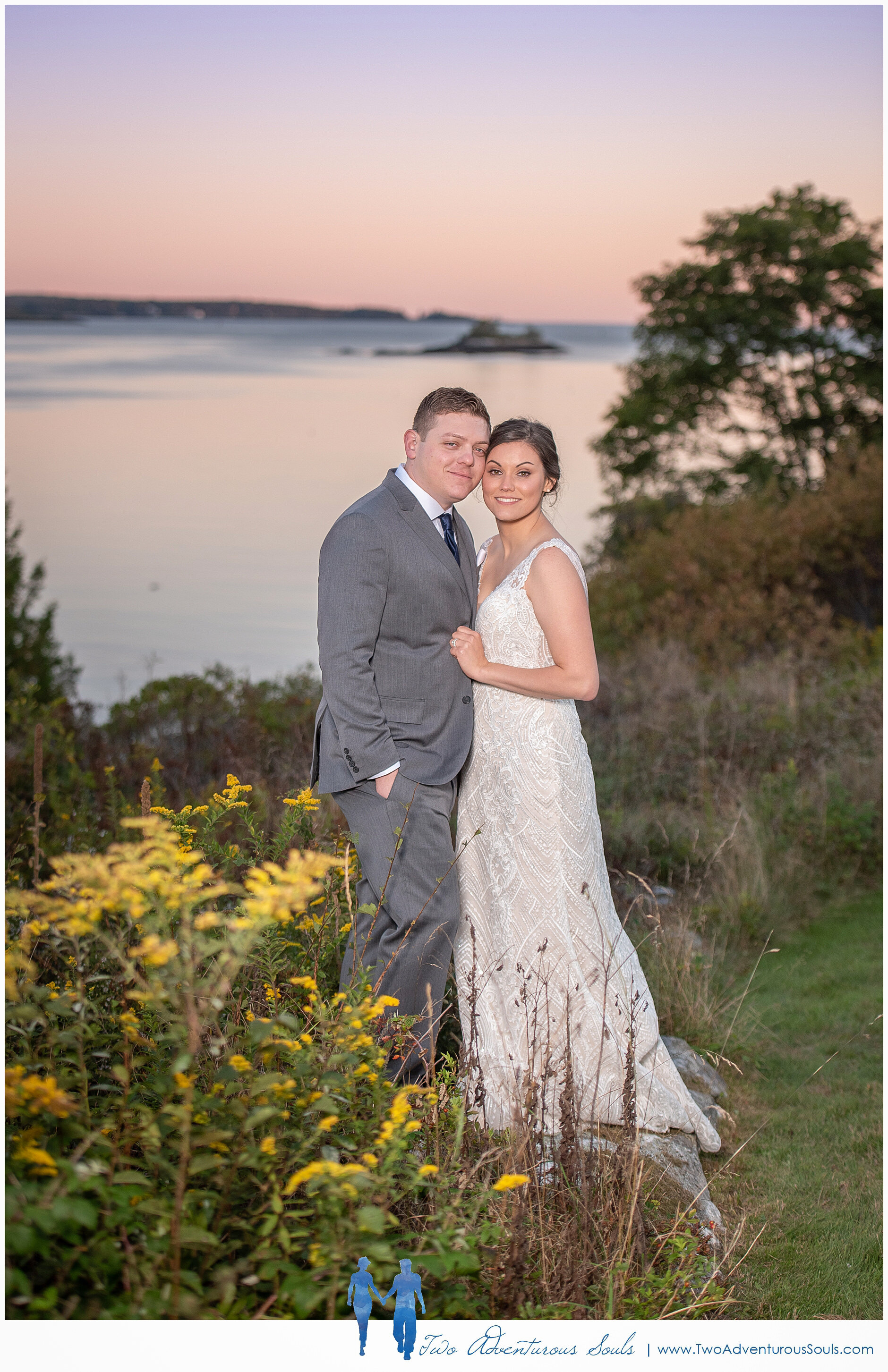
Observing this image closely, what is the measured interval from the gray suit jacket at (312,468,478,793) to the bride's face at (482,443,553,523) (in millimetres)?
260

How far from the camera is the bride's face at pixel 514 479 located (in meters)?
3.87

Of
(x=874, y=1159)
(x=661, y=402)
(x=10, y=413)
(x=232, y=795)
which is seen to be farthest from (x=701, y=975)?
(x=10, y=413)

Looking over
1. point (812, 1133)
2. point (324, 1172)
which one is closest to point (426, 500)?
point (324, 1172)

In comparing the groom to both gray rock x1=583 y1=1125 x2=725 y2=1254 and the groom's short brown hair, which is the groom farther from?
gray rock x1=583 y1=1125 x2=725 y2=1254

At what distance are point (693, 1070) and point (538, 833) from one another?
1396 mm

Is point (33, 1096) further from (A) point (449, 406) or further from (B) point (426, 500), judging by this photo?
(A) point (449, 406)

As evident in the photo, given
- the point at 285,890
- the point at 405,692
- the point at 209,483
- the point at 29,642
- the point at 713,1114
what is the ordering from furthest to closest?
1. the point at 209,483
2. the point at 29,642
3. the point at 713,1114
4. the point at 405,692
5. the point at 285,890

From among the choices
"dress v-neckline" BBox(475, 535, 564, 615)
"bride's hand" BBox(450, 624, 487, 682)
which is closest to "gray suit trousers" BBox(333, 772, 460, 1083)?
"bride's hand" BBox(450, 624, 487, 682)

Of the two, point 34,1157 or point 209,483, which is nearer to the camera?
point 34,1157

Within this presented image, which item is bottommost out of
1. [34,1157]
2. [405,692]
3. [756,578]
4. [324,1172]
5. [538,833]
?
[324,1172]

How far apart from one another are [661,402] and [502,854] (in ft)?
74.3

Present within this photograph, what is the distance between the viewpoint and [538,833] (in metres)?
3.82

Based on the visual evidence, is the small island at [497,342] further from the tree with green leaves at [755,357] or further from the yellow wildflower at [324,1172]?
the yellow wildflower at [324,1172]

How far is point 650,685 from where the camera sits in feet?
33.1
